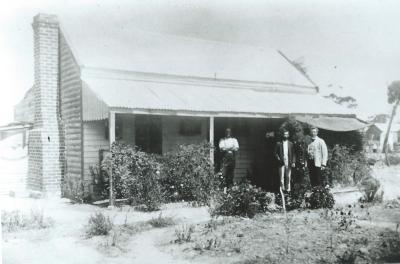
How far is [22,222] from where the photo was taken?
8430mm

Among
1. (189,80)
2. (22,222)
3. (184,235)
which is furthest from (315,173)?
(22,222)

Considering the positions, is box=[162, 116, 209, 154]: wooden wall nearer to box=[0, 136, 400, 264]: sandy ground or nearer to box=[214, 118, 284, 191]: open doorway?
box=[214, 118, 284, 191]: open doorway

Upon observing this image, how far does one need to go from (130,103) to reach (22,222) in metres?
3.69

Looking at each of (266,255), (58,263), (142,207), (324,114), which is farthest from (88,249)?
(324,114)

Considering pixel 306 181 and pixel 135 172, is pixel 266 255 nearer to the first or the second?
pixel 306 181

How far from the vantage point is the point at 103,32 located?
1383 centimetres

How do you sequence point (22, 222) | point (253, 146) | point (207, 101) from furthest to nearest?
point (253, 146), point (207, 101), point (22, 222)

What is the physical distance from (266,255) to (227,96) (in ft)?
26.1

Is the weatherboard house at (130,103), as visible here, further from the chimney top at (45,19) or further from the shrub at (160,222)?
the shrub at (160,222)

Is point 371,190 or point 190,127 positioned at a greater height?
point 190,127

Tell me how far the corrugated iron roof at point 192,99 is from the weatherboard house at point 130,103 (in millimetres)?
31

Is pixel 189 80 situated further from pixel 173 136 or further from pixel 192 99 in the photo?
pixel 173 136

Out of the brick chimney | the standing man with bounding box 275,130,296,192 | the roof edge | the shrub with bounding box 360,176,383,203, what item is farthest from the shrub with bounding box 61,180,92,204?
the shrub with bounding box 360,176,383,203

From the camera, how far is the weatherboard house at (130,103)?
1198cm
